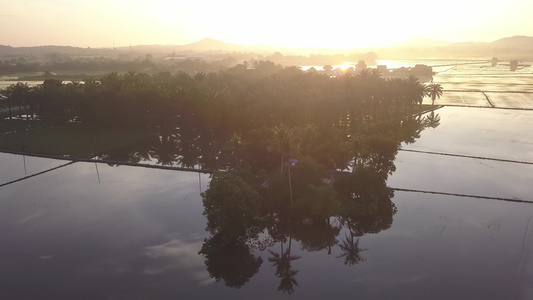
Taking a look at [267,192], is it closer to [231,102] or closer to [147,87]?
[231,102]

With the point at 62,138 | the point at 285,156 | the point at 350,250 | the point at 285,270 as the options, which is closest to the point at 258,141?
the point at 285,156

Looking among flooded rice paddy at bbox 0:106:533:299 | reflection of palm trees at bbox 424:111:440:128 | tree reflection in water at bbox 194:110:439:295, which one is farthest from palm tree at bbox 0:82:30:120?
reflection of palm trees at bbox 424:111:440:128

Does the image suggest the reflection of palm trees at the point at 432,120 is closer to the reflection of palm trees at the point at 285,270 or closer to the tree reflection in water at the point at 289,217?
the tree reflection in water at the point at 289,217

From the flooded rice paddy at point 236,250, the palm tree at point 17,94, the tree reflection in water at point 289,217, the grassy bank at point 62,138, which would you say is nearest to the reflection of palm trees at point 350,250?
the tree reflection in water at point 289,217

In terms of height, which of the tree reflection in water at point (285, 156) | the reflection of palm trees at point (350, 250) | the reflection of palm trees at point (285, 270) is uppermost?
the tree reflection in water at point (285, 156)

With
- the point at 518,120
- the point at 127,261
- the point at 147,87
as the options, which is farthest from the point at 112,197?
the point at 518,120

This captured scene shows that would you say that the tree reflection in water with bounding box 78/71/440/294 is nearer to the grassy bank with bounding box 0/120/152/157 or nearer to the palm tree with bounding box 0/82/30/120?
the grassy bank with bounding box 0/120/152/157

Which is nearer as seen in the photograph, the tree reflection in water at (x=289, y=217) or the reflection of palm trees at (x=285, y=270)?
the reflection of palm trees at (x=285, y=270)

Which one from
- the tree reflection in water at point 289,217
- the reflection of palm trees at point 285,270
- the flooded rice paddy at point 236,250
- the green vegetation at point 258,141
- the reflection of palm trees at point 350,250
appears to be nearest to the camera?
the flooded rice paddy at point 236,250
